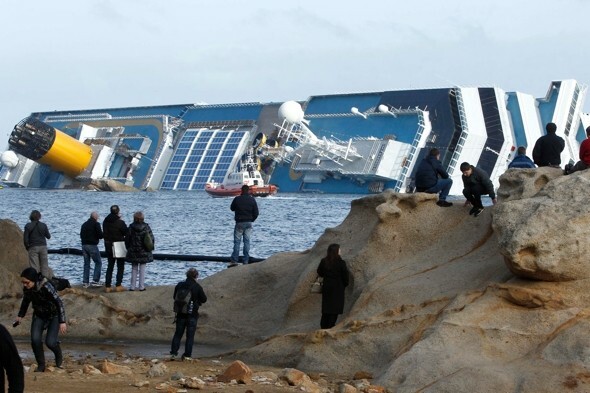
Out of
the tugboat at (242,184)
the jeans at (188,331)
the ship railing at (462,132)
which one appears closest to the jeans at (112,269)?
the jeans at (188,331)

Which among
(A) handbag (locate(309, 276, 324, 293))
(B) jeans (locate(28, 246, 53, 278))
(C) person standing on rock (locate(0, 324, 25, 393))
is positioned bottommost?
(B) jeans (locate(28, 246, 53, 278))

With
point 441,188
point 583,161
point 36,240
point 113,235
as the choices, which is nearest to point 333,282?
point 441,188

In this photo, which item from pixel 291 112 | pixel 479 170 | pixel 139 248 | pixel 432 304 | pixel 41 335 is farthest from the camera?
pixel 291 112

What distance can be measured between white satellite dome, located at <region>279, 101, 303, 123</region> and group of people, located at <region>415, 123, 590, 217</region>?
231ft

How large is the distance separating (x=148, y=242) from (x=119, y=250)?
27.2 inches

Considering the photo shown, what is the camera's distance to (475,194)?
47.3ft

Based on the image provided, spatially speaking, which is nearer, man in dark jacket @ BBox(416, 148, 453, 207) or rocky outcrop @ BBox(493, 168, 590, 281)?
rocky outcrop @ BBox(493, 168, 590, 281)

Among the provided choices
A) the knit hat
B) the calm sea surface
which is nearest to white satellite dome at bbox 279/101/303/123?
the calm sea surface

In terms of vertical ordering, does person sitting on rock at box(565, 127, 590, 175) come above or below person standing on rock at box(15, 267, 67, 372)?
above

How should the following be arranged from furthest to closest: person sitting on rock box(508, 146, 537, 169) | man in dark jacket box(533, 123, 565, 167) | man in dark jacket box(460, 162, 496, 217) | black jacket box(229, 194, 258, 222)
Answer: black jacket box(229, 194, 258, 222)
person sitting on rock box(508, 146, 537, 169)
man in dark jacket box(533, 123, 565, 167)
man in dark jacket box(460, 162, 496, 217)

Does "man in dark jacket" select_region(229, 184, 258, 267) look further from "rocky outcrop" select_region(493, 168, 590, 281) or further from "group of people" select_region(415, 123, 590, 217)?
"rocky outcrop" select_region(493, 168, 590, 281)

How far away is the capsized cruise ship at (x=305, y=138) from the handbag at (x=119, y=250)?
189 feet

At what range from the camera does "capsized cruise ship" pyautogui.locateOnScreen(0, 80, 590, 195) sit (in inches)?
3152

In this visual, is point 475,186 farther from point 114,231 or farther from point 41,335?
point 114,231
